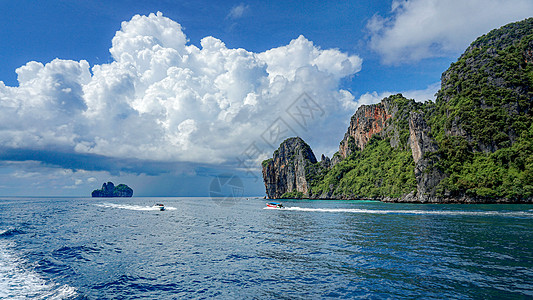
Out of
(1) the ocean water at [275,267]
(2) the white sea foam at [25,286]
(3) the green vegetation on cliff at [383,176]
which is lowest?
(1) the ocean water at [275,267]

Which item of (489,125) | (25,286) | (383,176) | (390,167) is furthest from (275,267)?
(390,167)

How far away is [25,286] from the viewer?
16.5 m

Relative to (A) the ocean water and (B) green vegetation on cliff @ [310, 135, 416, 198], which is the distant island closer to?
(B) green vegetation on cliff @ [310, 135, 416, 198]

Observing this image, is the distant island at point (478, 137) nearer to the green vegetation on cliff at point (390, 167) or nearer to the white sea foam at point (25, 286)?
the green vegetation on cliff at point (390, 167)

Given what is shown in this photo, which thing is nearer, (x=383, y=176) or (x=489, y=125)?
(x=489, y=125)

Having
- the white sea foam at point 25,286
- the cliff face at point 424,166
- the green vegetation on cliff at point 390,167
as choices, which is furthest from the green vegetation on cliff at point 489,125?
the white sea foam at point 25,286

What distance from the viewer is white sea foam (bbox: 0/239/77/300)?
15008 mm

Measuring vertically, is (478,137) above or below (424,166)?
above

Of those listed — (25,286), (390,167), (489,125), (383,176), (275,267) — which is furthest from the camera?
(390,167)

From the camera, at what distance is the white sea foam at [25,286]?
1501cm

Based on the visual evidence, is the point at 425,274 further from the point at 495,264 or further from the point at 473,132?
the point at 473,132

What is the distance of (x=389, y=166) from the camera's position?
167750 millimetres

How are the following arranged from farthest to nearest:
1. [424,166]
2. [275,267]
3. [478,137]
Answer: [424,166]
[478,137]
[275,267]

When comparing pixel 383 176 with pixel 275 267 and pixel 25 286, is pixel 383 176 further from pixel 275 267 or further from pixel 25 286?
pixel 25 286
